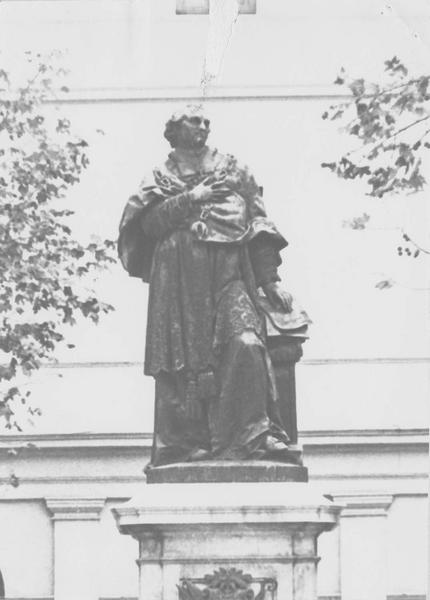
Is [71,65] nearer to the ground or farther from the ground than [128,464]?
farther from the ground

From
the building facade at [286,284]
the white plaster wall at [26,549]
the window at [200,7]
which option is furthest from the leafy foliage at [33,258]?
the window at [200,7]

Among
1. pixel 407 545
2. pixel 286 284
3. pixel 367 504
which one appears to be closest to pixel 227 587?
pixel 367 504

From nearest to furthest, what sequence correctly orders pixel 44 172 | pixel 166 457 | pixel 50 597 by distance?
pixel 166 457, pixel 44 172, pixel 50 597

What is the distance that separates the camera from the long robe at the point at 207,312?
16.9 meters

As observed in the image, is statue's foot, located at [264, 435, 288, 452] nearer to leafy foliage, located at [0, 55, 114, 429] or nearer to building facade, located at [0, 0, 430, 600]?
leafy foliage, located at [0, 55, 114, 429]

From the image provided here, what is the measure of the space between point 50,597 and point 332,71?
291 inches

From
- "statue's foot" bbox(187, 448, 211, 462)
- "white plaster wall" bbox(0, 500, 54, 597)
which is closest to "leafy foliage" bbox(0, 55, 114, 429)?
"white plaster wall" bbox(0, 500, 54, 597)

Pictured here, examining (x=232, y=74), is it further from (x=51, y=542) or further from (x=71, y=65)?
(x=51, y=542)

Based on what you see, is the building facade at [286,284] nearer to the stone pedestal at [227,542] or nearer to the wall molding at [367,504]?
the wall molding at [367,504]

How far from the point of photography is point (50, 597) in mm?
32125

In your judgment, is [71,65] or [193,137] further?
[71,65]

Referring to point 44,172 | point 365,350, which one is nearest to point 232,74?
point 365,350

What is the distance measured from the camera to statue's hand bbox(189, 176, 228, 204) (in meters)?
17.2

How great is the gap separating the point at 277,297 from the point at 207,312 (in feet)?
1.66
